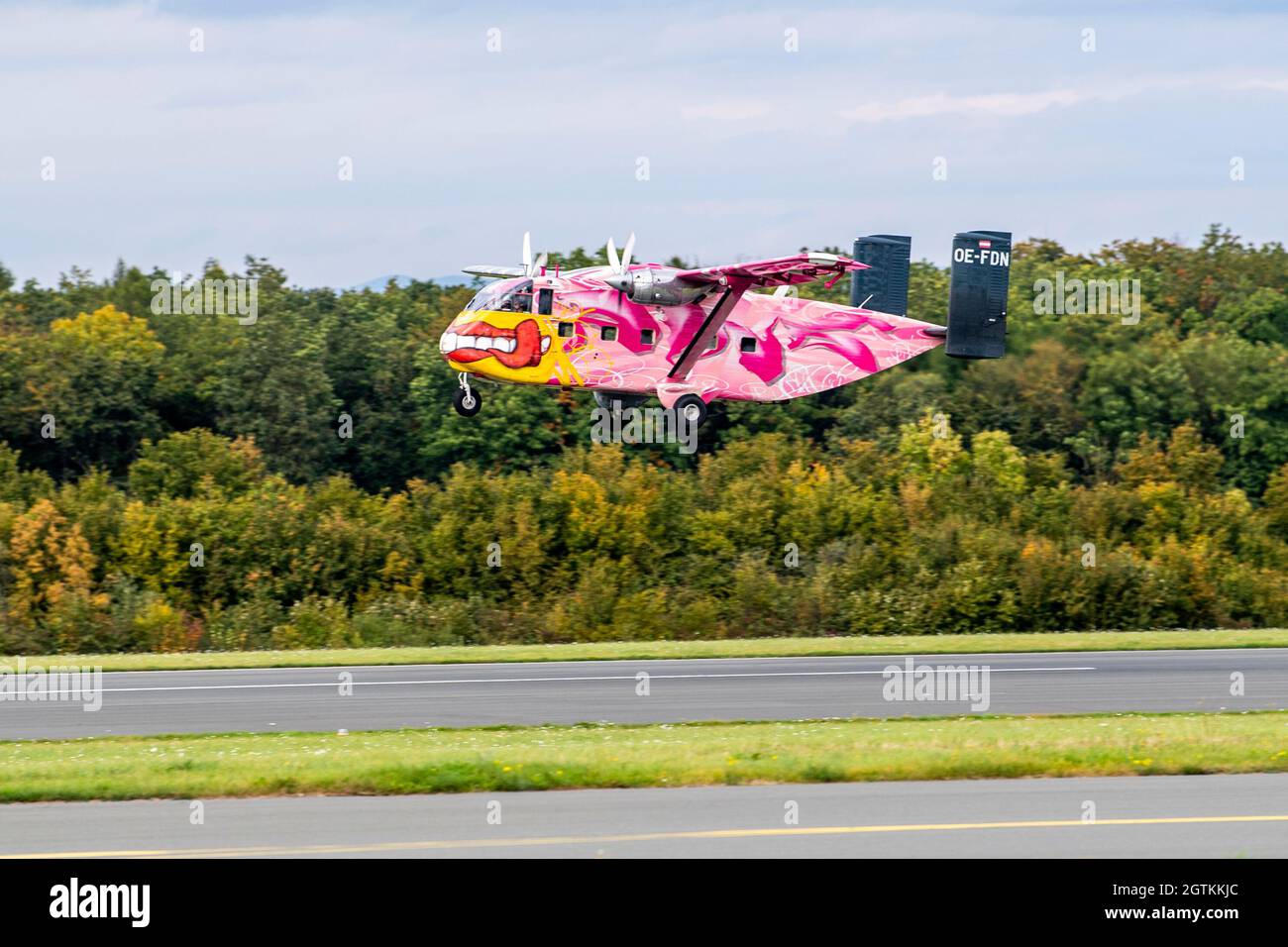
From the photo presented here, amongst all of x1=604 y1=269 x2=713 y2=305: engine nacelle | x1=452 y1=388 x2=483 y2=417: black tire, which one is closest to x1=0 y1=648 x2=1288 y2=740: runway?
x1=452 y1=388 x2=483 y2=417: black tire

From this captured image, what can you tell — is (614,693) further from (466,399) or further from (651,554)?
(651,554)

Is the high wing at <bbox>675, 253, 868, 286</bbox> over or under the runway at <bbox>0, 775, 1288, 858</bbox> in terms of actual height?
over

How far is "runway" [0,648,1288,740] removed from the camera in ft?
77.9

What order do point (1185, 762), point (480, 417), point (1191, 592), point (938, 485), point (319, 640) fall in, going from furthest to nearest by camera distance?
point (480, 417) → point (938, 485) → point (1191, 592) → point (319, 640) → point (1185, 762)

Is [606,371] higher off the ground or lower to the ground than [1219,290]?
lower

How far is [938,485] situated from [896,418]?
6044 mm

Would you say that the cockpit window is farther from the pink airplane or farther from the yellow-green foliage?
the yellow-green foliage

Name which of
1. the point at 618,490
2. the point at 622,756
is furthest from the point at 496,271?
the point at 618,490

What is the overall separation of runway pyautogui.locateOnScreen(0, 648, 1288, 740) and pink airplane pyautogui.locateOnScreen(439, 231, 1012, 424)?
5.09m

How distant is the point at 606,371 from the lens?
30172mm

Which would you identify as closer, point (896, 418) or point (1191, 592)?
point (1191, 592)

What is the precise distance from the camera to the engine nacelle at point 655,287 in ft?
97.6
